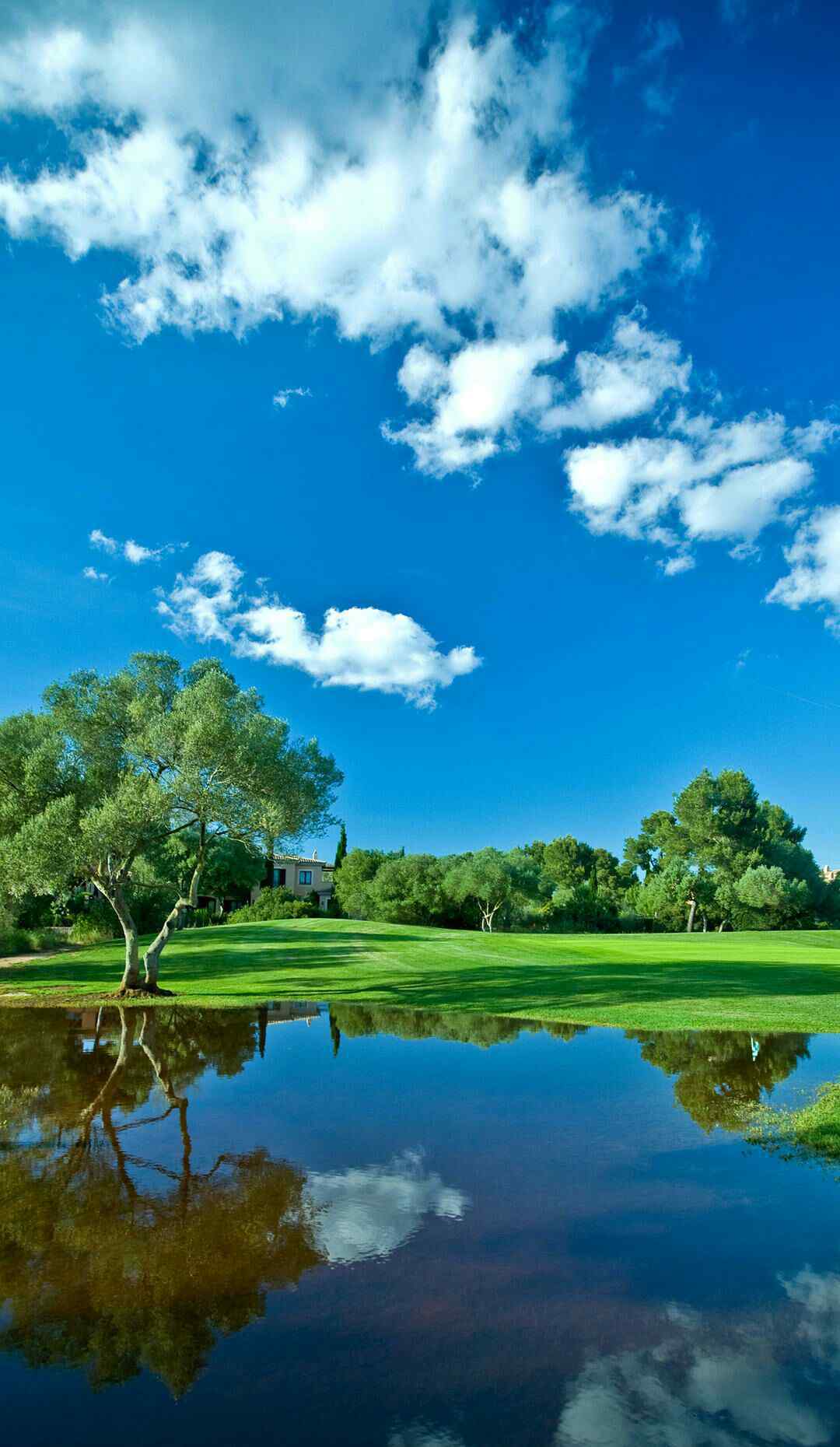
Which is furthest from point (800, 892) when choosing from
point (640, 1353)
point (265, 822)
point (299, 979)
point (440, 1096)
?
point (640, 1353)

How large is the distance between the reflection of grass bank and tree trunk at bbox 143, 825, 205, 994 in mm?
15221

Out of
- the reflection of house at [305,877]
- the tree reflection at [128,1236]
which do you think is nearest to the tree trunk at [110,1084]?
the tree reflection at [128,1236]

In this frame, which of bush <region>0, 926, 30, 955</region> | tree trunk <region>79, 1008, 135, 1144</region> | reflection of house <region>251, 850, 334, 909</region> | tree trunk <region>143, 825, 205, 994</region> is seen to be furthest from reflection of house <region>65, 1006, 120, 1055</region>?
reflection of house <region>251, 850, 334, 909</region>

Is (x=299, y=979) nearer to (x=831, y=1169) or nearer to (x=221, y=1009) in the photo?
(x=221, y=1009)

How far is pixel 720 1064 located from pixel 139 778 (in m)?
15.8

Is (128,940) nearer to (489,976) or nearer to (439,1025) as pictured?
(439,1025)

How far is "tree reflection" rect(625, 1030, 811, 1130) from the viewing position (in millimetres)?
11016

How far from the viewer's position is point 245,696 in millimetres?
21391

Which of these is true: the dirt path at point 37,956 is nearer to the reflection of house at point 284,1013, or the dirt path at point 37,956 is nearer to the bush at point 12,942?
the bush at point 12,942

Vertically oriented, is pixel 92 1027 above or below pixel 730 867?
below

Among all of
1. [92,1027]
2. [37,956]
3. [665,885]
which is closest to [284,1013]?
[92,1027]

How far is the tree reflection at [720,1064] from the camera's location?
11016mm

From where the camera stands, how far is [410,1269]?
613cm

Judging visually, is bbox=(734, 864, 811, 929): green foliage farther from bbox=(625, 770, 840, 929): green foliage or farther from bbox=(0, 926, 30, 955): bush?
bbox=(0, 926, 30, 955): bush
